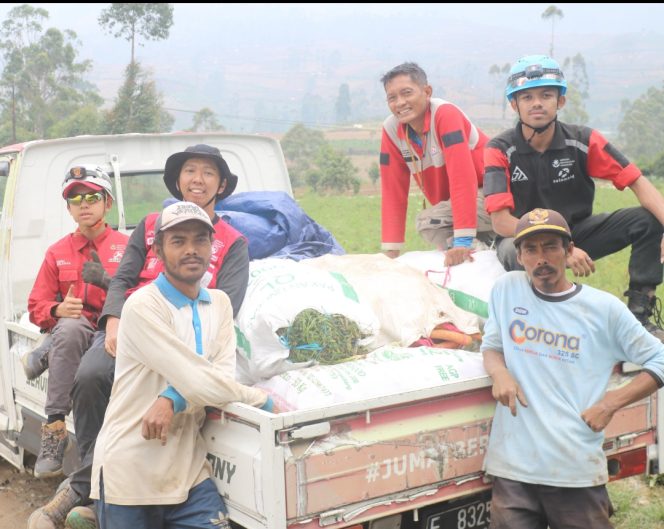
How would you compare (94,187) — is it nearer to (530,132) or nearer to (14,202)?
(14,202)

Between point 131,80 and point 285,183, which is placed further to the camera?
point 131,80

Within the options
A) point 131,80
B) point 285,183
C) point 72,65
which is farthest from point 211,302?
point 72,65

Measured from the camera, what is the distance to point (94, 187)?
4.42m

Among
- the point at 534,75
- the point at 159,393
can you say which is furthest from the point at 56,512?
the point at 534,75

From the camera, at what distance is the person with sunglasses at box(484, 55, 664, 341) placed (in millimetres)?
4121

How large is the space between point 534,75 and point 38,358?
2676mm

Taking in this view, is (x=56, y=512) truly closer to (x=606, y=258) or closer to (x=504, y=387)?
(x=504, y=387)

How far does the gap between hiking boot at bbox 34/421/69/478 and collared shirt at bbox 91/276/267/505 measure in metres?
0.99

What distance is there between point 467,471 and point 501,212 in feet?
4.78

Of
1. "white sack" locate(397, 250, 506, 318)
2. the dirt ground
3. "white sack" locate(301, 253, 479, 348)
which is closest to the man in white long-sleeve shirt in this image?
"white sack" locate(301, 253, 479, 348)

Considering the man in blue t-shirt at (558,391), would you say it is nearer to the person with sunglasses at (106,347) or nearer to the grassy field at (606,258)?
the person with sunglasses at (106,347)

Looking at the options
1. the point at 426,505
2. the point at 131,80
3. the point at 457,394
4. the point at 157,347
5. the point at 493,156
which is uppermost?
the point at 131,80

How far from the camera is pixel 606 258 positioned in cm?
1423

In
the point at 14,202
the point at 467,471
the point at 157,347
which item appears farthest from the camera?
the point at 14,202
